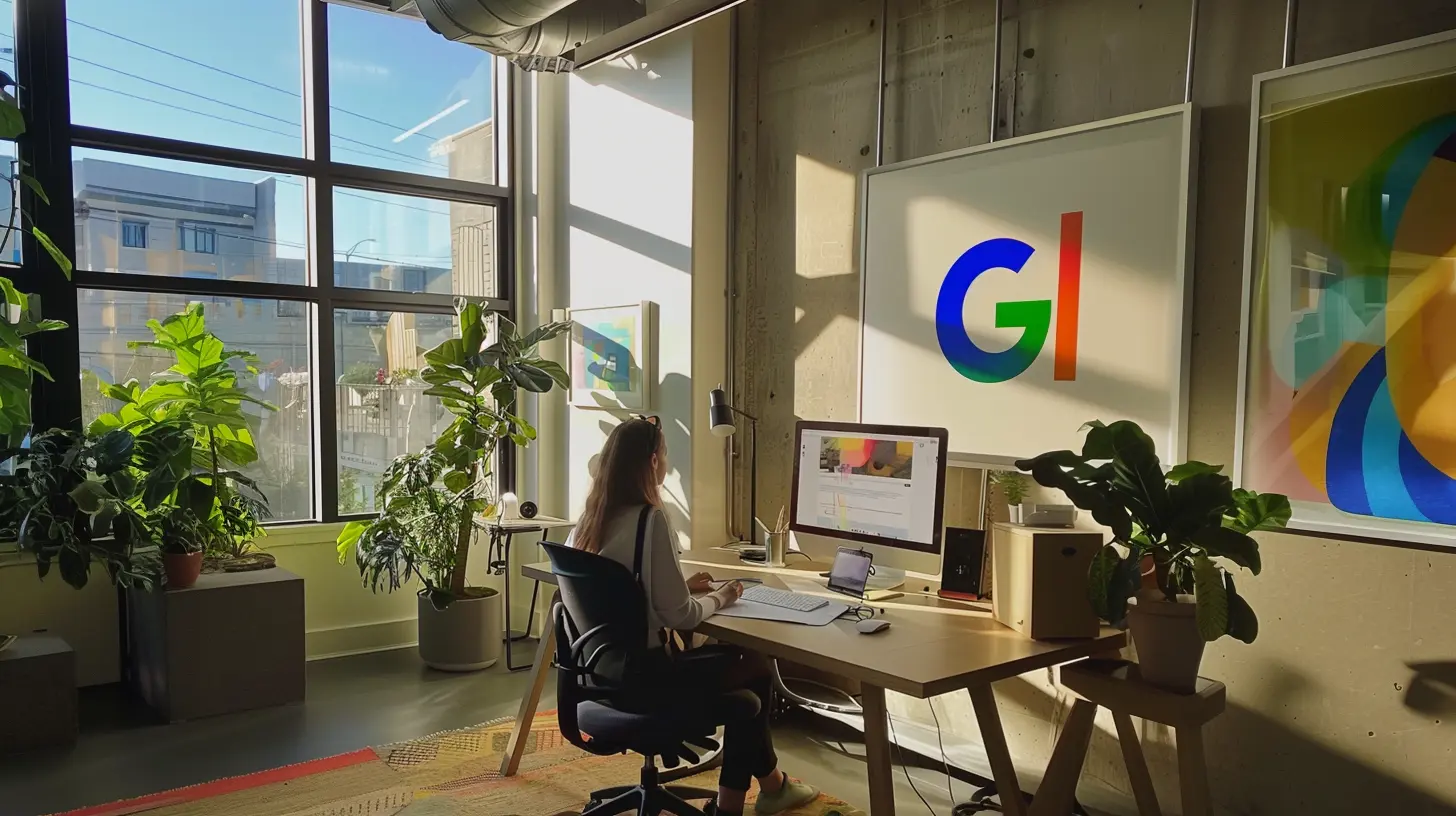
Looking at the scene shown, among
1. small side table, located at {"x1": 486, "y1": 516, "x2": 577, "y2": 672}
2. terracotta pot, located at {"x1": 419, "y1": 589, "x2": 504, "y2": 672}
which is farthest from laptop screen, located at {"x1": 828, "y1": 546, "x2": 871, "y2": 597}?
terracotta pot, located at {"x1": 419, "y1": 589, "x2": 504, "y2": 672}

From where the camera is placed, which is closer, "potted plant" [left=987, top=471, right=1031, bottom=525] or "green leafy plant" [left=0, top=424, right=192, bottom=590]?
"potted plant" [left=987, top=471, right=1031, bottom=525]

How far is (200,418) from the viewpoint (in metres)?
3.87

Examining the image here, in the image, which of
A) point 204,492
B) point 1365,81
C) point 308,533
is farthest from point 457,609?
point 1365,81

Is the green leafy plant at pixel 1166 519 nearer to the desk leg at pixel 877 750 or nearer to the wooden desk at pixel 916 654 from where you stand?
the wooden desk at pixel 916 654

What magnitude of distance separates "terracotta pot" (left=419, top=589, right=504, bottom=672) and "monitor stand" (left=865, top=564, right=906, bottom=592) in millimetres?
2166

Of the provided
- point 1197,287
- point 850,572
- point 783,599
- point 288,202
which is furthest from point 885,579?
point 288,202

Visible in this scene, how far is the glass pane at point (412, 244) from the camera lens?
471cm

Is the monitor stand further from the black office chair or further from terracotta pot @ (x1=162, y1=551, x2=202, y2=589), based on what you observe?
terracotta pot @ (x1=162, y1=551, x2=202, y2=589)

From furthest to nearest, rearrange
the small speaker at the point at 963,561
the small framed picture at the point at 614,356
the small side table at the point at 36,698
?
the small framed picture at the point at 614,356
the small side table at the point at 36,698
the small speaker at the point at 963,561

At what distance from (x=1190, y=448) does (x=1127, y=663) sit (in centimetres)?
66

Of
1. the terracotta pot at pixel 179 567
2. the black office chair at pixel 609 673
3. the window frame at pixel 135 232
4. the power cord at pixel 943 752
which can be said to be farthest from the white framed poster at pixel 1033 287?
the window frame at pixel 135 232

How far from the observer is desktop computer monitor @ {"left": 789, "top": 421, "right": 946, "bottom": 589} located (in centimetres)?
277

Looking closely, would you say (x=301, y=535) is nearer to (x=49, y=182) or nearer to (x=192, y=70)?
(x=49, y=182)

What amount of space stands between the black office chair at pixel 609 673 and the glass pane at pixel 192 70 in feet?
10.6
